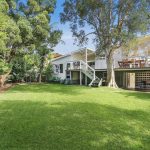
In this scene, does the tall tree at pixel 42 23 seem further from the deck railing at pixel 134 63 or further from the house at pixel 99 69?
the deck railing at pixel 134 63

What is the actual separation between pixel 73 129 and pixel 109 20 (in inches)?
806

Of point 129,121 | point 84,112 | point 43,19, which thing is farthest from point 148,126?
point 43,19

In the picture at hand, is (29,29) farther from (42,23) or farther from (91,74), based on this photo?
(91,74)

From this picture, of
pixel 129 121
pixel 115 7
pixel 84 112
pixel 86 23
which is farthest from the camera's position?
pixel 86 23

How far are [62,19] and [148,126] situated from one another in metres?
Result: 22.4

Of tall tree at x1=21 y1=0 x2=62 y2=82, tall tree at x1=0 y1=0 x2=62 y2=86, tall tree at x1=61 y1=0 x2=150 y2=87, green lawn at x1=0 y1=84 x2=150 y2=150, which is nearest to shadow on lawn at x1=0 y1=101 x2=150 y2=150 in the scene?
green lawn at x1=0 y1=84 x2=150 y2=150

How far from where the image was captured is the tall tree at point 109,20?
2507 centimetres

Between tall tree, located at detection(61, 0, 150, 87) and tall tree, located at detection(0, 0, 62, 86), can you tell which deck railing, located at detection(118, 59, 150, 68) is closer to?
tall tree, located at detection(61, 0, 150, 87)

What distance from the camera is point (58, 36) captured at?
26828 mm

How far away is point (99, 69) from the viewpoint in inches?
1331

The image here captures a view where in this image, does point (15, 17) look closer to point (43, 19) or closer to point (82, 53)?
point (43, 19)

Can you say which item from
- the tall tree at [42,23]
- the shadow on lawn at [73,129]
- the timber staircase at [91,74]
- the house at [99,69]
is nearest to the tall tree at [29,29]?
the tall tree at [42,23]

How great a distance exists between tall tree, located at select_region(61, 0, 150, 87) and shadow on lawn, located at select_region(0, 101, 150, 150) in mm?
15488

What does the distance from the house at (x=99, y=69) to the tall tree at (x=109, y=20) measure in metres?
2.58
